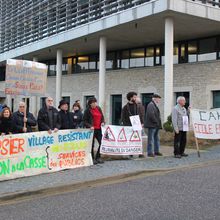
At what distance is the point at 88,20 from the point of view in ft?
78.3

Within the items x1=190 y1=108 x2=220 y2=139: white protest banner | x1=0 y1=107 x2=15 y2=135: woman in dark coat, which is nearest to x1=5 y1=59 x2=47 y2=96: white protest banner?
x1=0 y1=107 x2=15 y2=135: woman in dark coat

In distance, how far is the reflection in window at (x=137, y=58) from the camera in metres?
25.4

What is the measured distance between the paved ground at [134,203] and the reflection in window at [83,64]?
2261cm

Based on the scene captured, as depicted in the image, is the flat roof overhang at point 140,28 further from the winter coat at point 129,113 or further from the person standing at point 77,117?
the winter coat at point 129,113

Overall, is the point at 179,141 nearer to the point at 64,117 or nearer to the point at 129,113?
the point at 129,113

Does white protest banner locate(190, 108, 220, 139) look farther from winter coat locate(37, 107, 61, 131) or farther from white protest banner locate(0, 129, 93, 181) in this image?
winter coat locate(37, 107, 61, 131)

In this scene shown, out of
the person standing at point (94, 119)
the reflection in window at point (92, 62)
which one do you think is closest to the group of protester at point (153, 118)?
the person standing at point (94, 119)

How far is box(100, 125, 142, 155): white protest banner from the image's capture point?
10.6 metres

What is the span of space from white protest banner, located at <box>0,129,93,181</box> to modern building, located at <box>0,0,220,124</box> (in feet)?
33.2

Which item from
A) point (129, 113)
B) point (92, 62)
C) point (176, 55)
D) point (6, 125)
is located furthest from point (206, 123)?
point (92, 62)

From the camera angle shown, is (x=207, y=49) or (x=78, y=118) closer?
(x=78, y=118)

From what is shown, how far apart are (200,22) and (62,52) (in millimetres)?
12567

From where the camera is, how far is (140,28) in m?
21.1

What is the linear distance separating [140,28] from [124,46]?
517cm
